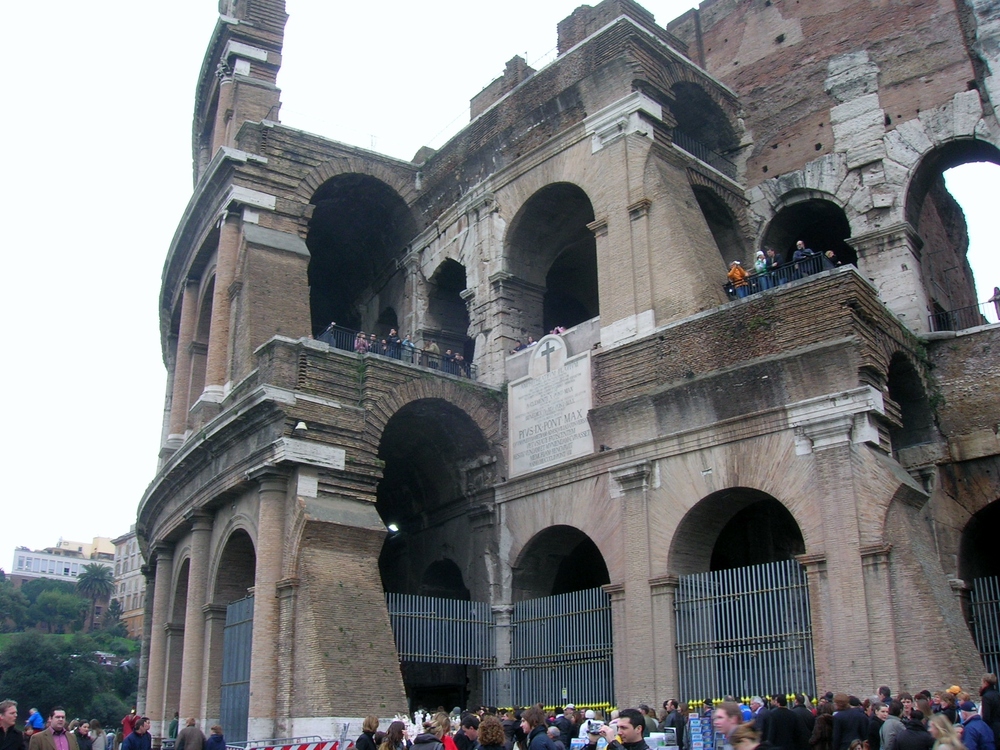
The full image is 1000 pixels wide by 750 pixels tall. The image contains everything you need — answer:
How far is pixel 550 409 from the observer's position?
17.3 meters

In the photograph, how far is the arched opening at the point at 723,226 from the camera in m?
19.0

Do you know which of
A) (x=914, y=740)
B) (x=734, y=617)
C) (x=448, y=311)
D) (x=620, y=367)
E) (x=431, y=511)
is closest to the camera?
(x=914, y=740)

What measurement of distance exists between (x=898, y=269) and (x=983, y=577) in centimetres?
489

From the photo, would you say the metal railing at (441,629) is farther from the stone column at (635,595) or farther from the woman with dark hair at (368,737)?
the woman with dark hair at (368,737)

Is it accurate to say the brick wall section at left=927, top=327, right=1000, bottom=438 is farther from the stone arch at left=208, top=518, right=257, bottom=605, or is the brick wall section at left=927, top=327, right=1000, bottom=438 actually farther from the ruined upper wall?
the stone arch at left=208, top=518, right=257, bottom=605

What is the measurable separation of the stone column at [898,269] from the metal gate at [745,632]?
5.19m

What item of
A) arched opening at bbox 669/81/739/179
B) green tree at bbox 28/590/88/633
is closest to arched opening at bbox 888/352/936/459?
arched opening at bbox 669/81/739/179

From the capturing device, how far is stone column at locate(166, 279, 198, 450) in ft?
77.4

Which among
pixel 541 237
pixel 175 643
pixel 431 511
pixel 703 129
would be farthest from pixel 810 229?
pixel 175 643

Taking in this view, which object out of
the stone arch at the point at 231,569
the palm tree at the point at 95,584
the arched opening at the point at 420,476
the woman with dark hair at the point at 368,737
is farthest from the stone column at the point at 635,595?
the palm tree at the point at 95,584

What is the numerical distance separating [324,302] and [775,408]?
1486 cm

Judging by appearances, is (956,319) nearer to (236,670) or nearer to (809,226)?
(809,226)

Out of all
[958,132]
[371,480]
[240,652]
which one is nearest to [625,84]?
[958,132]

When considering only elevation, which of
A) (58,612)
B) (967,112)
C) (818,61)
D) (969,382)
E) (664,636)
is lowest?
(664,636)
